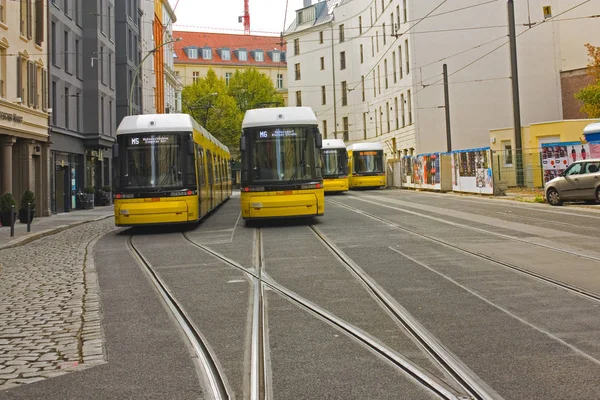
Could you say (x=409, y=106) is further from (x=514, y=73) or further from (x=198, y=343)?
(x=198, y=343)

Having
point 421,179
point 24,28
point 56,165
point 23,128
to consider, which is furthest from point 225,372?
point 421,179

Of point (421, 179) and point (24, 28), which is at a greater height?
point (24, 28)

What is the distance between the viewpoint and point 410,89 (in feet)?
167

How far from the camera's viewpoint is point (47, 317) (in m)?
7.27

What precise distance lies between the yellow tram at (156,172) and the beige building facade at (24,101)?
966 centimetres

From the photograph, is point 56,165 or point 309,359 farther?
point 56,165

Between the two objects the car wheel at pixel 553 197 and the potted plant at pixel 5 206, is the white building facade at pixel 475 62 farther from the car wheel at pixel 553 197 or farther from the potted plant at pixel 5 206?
the potted plant at pixel 5 206

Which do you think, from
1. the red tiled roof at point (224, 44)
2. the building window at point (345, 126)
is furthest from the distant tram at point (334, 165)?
the red tiled roof at point (224, 44)

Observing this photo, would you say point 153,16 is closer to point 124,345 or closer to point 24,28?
point 24,28

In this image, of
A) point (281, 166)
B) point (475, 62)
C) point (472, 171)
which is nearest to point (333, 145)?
point (472, 171)

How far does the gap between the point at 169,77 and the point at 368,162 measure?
34957mm

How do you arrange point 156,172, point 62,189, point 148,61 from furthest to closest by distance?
point 148,61 → point 62,189 → point 156,172

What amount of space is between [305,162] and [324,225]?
1829 millimetres

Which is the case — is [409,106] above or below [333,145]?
above
